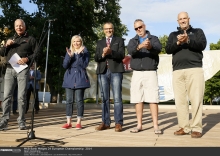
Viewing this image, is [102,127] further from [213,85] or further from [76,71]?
[213,85]

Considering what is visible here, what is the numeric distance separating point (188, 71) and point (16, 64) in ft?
9.11

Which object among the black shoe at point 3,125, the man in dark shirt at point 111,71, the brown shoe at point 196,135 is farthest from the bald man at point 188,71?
the black shoe at point 3,125

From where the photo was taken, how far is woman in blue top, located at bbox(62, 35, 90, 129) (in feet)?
16.4

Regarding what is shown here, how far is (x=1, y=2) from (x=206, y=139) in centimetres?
1984

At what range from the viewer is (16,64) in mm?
4660

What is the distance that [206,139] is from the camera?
3947 millimetres

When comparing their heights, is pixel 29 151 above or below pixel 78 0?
below

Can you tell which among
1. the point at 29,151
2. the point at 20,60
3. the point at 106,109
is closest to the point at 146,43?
the point at 106,109

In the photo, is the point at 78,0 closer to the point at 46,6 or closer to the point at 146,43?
the point at 46,6

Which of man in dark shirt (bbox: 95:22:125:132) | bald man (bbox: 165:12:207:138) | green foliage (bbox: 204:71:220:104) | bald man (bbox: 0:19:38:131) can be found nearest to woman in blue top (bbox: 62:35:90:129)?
man in dark shirt (bbox: 95:22:125:132)

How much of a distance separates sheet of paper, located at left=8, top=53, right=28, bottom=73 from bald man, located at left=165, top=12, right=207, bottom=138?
7.89 ft

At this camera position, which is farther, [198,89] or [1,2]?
[1,2]

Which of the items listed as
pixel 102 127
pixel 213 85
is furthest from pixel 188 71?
pixel 213 85

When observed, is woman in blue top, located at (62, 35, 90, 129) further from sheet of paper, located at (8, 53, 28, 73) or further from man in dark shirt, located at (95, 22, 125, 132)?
sheet of paper, located at (8, 53, 28, 73)
